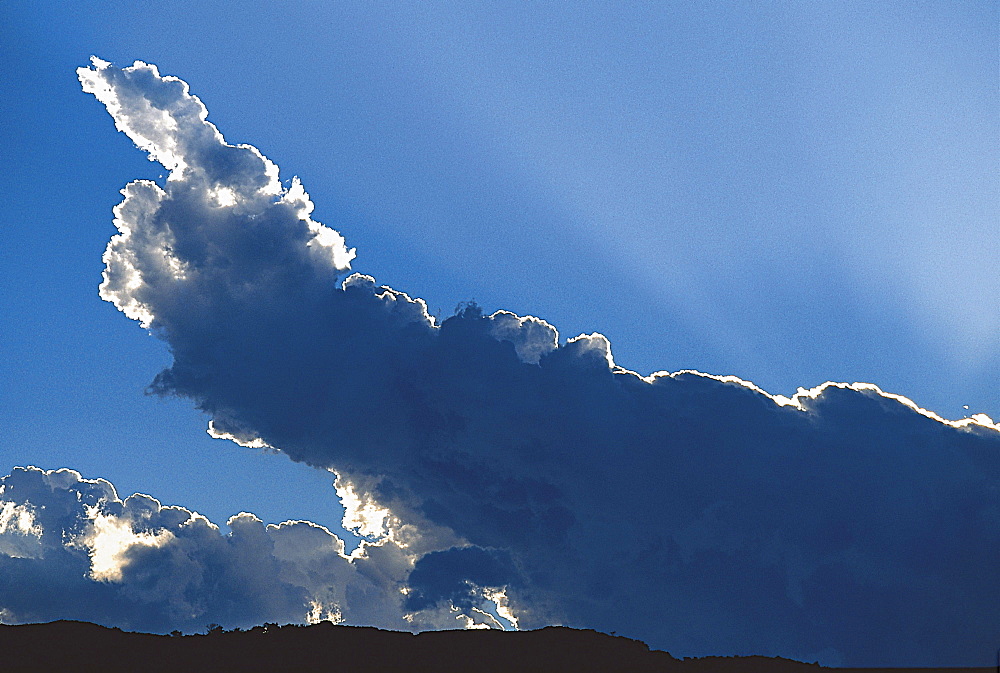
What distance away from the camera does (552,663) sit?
Result: 16862cm

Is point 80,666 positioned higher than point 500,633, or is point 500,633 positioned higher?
point 500,633

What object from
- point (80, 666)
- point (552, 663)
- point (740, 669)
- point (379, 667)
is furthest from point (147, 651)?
point (740, 669)

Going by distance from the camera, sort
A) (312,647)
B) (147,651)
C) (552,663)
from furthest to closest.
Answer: (552,663)
(312,647)
(147,651)

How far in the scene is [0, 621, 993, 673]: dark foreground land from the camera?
452 feet

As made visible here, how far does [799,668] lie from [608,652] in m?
36.9

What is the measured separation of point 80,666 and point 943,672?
157 m

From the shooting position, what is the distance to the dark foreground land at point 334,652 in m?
138

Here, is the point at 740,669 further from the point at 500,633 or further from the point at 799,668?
the point at 500,633

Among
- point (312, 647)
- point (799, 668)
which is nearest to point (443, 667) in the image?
point (312, 647)

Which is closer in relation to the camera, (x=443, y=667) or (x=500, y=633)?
(x=443, y=667)

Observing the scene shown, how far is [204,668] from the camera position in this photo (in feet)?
440

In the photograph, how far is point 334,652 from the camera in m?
153

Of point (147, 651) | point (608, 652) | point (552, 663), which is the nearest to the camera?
point (147, 651)

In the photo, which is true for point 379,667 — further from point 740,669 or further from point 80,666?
point 740,669
